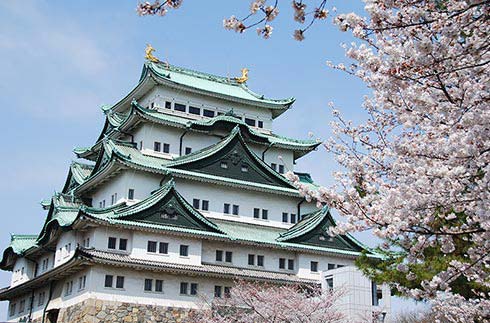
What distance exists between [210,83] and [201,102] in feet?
10.5

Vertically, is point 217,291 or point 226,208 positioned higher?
point 226,208

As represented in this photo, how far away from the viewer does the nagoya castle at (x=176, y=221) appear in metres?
32.3

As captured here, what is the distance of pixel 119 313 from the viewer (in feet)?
102

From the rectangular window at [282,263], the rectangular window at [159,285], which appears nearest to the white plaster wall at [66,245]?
the rectangular window at [159,285]

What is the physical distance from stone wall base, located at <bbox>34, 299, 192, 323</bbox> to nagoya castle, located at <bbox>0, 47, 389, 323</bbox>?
55 millimetres

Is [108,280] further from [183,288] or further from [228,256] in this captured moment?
[228,256]

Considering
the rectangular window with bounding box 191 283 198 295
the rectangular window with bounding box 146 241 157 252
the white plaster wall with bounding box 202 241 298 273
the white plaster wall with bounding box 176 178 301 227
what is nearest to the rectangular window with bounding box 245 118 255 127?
the white plaster wall with bounding box 176 178 301 227

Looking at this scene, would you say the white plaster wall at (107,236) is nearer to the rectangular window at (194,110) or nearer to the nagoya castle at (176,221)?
the nagoya castle at (176,221)

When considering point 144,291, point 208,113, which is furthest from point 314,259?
point 208,113

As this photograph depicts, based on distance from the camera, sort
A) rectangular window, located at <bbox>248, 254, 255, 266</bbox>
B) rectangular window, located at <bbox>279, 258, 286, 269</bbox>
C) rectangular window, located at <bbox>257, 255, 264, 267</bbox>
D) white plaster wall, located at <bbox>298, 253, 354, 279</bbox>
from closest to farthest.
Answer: rectangular window, located at <bbox>248, 254, 255, 266</bbox> < rectangular window, located at <bbox>257, 255, 264, 267</bbox> < rectangular window, located at <bbox>279, 258, 286, 269</bbox> < white plaster wall, located at <bbox>298, 253, 354, 279</bbox>

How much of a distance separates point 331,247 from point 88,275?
50.0 ft

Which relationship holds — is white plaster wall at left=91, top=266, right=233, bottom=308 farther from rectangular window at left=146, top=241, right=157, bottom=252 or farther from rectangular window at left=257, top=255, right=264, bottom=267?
rectangular window at left=257, top=255, right=264, bottom=267

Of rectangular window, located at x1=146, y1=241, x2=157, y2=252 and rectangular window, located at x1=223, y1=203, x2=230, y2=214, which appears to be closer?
rectangular window, located at x1=146, y1=241, x2=157, y2=252

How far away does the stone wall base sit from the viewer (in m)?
30.6
